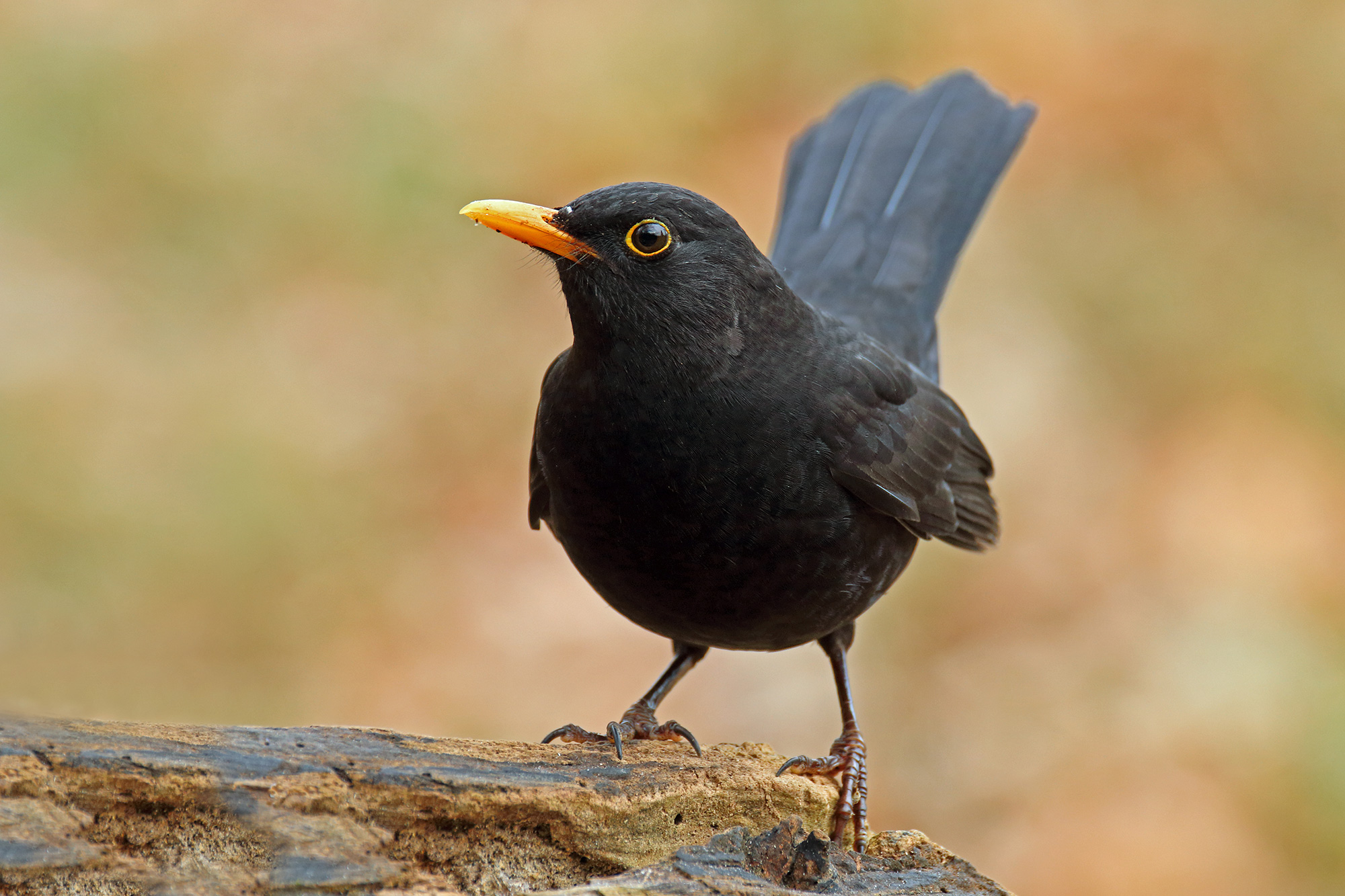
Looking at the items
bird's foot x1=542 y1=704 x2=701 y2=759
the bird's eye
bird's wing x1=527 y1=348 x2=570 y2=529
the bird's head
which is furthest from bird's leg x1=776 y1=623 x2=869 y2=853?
the bird's eye

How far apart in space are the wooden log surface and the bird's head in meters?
1.23

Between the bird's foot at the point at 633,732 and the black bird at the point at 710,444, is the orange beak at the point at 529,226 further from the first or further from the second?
the bird's foot at the point at 633,732

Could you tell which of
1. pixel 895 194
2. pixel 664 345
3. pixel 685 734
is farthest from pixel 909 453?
pixel 895 194

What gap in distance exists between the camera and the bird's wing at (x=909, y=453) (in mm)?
4066

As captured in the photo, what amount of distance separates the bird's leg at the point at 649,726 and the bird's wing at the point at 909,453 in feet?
3.23

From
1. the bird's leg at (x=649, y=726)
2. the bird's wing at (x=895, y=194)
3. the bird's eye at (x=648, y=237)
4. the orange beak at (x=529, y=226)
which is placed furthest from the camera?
the bird's wing at (x=895, y=194)

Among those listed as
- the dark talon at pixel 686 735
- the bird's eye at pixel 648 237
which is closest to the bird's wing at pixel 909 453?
the bird's eye at pixel 648 237

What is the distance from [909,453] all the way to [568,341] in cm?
468

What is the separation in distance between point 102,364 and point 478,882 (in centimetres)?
608

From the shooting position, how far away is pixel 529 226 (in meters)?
3.71

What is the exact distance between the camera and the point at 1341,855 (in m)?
6.38

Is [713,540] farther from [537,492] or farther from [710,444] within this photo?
[537,492]

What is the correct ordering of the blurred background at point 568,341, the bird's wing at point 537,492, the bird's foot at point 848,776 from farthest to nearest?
the blurred background at point 568,341 < the bird's wing at point 537,492 < the bird's foot at point 848,776

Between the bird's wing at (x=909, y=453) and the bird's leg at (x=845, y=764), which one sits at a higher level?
the bird's wing at (x=909, y=453)
